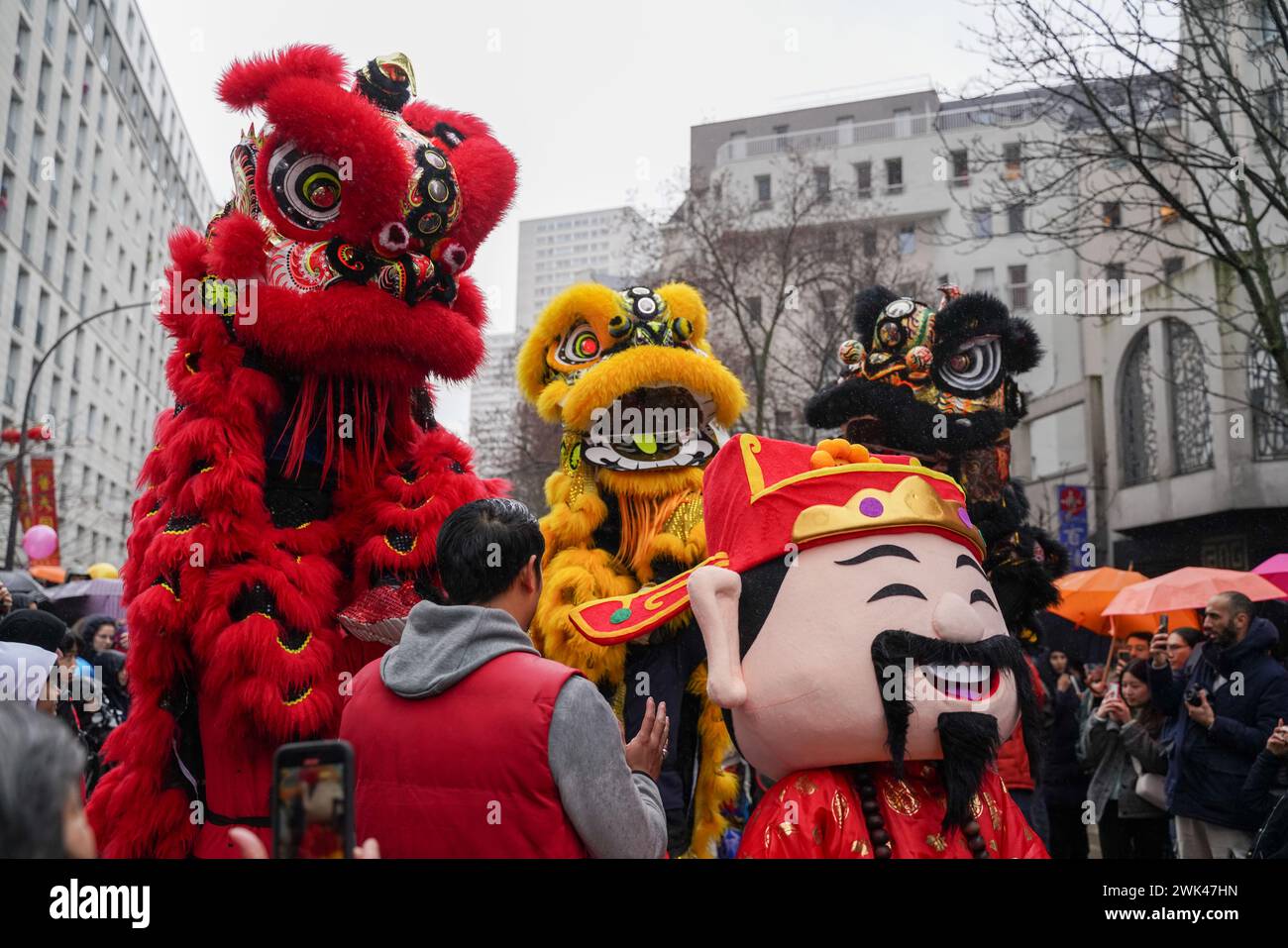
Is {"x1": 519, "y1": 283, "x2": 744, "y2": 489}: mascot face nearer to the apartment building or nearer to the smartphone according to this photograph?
the smartphone

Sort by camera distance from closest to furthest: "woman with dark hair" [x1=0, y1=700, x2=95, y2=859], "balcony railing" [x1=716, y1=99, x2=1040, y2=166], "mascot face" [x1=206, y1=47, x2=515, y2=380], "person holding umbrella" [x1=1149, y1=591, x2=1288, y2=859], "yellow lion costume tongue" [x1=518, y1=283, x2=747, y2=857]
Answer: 1. "woman with dark hair" [x1=0, y1=700, x2=95, y2=859]
2. "mascot face" [x1=206, y1=47, x2=515, y2=380]
3. "yellow lion costume tongue" [x1=518, y1=283, x2=747, y2=857]
4. "person holding umbrella" [x1=1149, y1=591, x2=1288, y2=859]
5. "balcony railing" [x1=716, y1=99, x2=1040, y2=166]

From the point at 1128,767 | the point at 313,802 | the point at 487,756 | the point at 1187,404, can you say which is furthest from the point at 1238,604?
the point at 1187,404

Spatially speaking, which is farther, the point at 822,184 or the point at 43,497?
the point at 822,184

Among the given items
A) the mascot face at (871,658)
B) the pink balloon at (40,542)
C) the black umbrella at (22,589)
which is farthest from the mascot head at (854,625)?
the pink balloon at (40,542)

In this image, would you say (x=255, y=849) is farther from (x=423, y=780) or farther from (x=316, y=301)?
(x=316, y=301)

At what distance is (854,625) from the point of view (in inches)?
115

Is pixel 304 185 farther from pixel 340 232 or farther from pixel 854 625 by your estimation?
pixel 854 625

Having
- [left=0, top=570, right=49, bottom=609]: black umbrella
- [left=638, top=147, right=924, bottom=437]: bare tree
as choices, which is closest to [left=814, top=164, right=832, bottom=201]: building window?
[left=638, top=147, right=924, bottom=437]: bare tree

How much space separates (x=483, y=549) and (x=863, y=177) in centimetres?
2997

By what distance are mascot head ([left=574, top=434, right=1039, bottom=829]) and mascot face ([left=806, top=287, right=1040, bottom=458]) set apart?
1.25 metres

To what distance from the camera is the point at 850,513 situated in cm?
305

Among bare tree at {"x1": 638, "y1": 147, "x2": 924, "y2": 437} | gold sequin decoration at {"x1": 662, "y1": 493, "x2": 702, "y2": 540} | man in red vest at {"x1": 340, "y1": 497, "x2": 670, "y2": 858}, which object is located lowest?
man in red vest at {"x1": 340, "y1": 497, "x2": 670, "y2": 858}

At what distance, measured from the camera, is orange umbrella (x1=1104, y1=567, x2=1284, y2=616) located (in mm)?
7793

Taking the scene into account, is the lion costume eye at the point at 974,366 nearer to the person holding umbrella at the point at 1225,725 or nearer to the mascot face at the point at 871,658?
the mascot face at the point at 871,658
